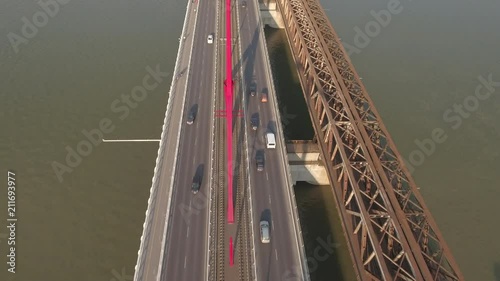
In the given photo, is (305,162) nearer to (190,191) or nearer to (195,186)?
(195,186)

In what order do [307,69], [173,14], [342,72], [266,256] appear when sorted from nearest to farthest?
[266,256] < [342,72] < [307,69] < [173,14]

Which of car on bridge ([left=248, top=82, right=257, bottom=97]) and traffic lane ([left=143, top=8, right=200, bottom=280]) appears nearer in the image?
traffic lane ([left=143, top=8, right=200, bottom=280])

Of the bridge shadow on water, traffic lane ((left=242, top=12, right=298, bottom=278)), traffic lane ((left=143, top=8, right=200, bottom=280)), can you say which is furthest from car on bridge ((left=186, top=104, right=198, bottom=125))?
the bridge shadow on water

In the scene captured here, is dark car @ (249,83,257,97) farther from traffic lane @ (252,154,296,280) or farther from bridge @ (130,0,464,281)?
traffic lane @ (252,154,296,280)

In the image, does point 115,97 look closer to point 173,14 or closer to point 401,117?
point 173,14

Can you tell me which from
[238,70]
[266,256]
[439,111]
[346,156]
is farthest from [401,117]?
[266,256]

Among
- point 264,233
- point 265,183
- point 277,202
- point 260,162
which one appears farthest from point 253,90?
point 264,233
